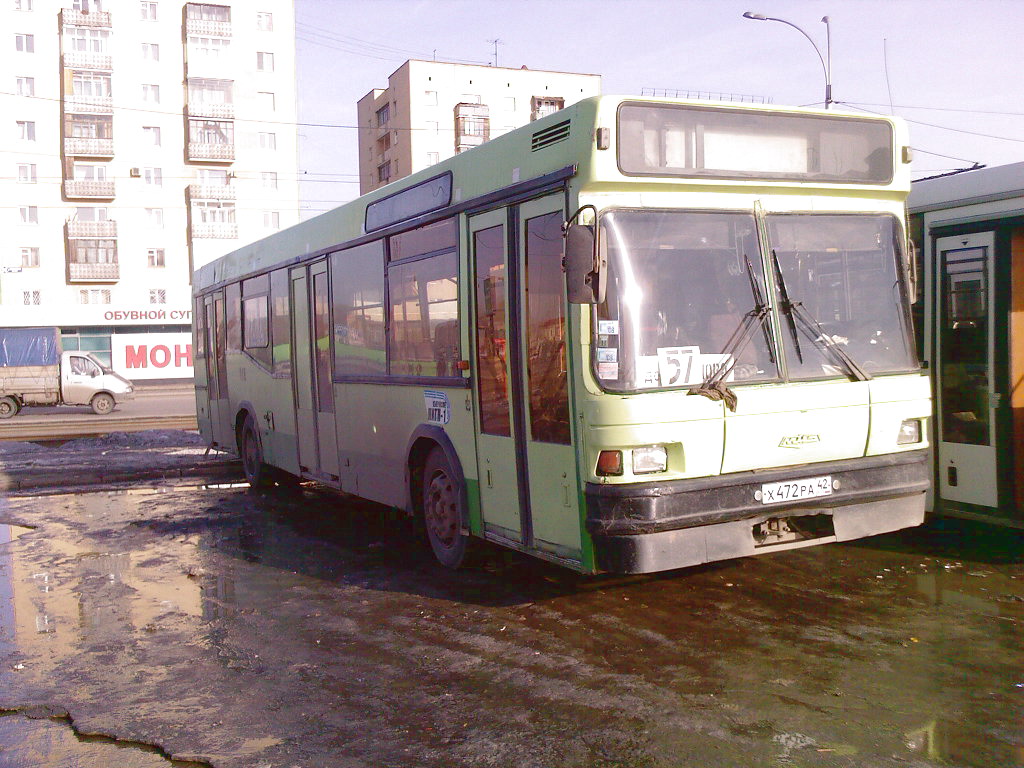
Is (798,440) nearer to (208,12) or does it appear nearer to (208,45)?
(208,45)

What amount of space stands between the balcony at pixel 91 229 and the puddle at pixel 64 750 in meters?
58.0

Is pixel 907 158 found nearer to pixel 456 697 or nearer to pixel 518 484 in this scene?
pixel 518 484

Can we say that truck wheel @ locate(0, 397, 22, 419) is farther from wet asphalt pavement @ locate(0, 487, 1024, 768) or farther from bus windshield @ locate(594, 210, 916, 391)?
bus windshield @ locate(594, 210, 916, 391)

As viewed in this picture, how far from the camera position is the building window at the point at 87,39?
185 ft

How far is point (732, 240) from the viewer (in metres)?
6.04

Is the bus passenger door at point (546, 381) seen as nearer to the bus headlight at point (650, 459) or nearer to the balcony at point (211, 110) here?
the bus headlight at point (650, 459)

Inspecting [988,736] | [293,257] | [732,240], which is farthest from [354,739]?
[293,257]

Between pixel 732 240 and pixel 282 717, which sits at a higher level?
pixel 732 240

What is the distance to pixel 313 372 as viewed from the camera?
10.4m

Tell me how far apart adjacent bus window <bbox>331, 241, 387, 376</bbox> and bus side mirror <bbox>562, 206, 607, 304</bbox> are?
3.43 meters

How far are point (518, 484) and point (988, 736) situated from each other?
3.20 m

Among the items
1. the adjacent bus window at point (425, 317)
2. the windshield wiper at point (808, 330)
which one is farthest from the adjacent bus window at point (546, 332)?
the windshield wiper at point (808, 330)

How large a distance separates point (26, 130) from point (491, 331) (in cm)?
5902

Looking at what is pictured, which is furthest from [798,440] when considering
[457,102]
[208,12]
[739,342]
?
[457,102]
